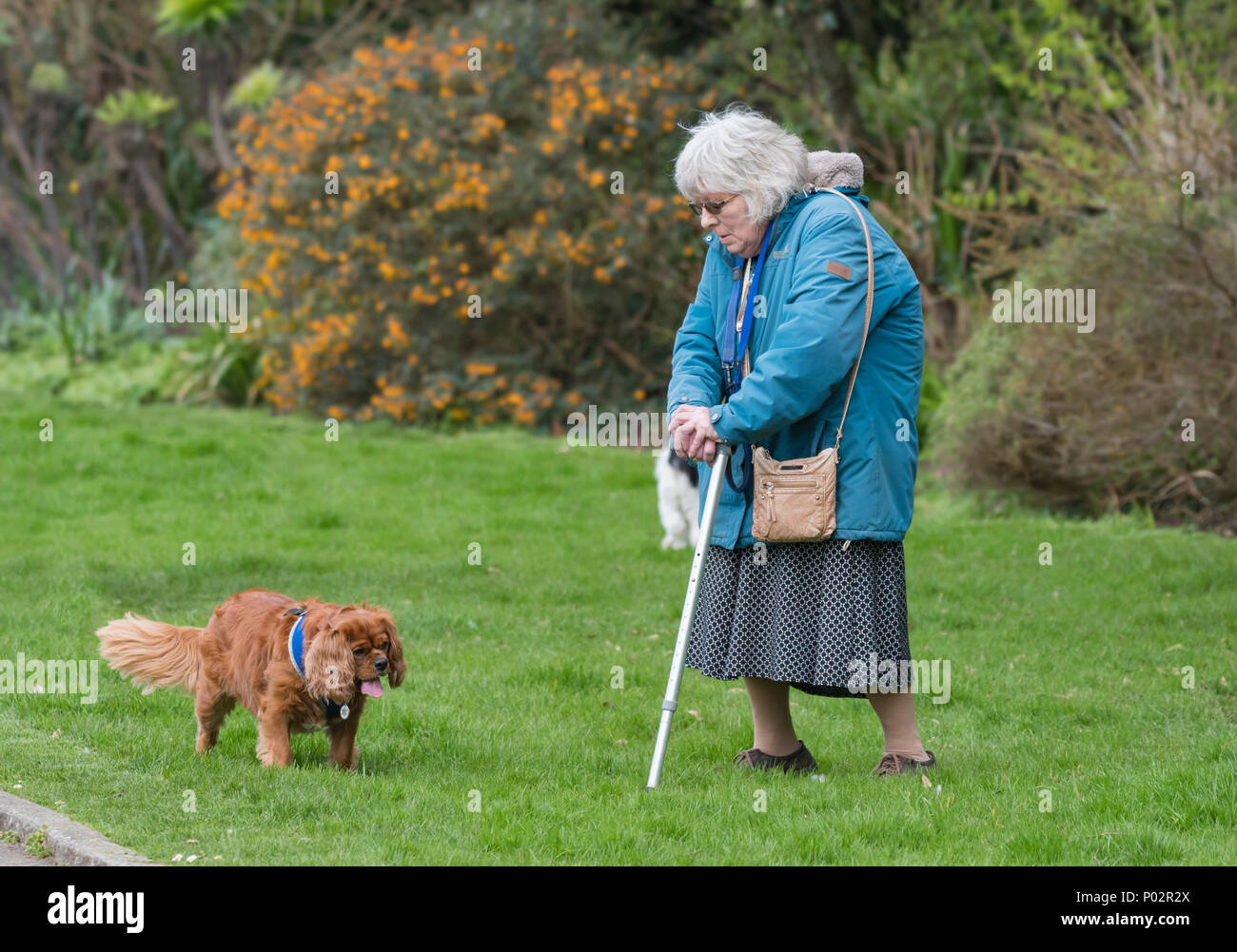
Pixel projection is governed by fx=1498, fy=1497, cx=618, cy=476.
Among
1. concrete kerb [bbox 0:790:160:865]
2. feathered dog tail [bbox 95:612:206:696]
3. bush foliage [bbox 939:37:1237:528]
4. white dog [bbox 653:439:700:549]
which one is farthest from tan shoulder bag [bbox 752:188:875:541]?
bush foliage [bbox 939:37:1237:528]

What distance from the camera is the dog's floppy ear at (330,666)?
16.5 feet

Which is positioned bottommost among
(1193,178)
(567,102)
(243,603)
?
(243,603)

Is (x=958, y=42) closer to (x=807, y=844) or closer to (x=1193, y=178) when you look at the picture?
(x=1193, y=178)

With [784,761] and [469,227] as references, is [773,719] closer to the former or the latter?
[784,761]

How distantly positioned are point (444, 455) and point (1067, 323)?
205 inches

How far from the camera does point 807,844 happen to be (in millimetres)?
4496

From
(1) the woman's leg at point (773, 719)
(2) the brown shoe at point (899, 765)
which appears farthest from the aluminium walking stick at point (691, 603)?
(2) the brown shoe at point (899, 765)

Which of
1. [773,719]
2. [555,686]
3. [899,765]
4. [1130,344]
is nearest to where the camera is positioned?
[899,765]

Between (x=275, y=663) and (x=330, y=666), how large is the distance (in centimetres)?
33

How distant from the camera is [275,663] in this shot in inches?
207

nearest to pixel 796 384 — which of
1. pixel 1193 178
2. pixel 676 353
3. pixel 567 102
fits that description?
pixel 676 353

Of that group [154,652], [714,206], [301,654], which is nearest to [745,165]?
[714,206]

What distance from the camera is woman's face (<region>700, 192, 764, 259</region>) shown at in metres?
4.95

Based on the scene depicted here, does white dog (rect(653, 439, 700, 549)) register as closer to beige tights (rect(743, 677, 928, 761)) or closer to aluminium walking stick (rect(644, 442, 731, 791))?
beige tights (rect(743, 677, 928, 761))
